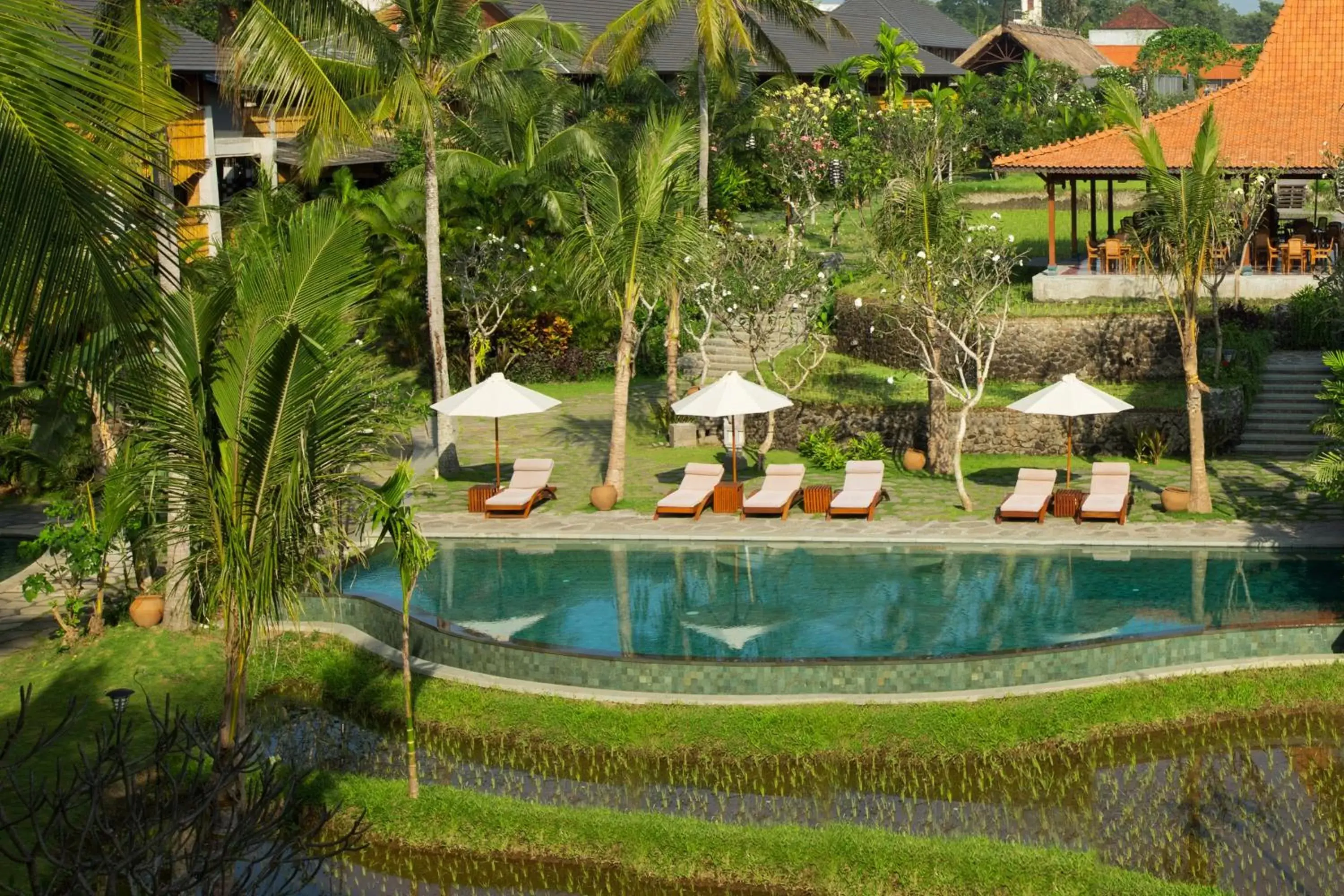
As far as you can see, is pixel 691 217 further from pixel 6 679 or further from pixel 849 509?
pixel 6 679

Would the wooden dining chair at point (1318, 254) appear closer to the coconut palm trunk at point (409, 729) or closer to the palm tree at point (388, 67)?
the palm tree at point (388, 67)

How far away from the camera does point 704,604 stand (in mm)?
20188

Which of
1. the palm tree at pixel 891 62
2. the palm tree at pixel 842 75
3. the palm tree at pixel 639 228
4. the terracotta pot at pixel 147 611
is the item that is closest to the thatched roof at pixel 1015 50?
the palm tree at pixel 891 62

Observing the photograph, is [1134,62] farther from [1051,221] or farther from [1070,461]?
[1070,461]

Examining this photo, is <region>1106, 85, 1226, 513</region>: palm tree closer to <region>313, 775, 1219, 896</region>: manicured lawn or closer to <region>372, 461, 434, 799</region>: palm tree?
<region>313, 775, 1219, 896</region>: manicured lawn

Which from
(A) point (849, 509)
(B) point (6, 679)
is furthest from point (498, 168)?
(B) point (6, 679)

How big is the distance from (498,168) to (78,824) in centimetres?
2416

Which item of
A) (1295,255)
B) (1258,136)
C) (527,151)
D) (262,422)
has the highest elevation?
(527,151)

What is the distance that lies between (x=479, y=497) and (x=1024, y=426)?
905cm

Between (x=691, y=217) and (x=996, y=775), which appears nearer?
(x=996, y=775)

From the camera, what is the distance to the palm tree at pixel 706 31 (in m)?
30.5

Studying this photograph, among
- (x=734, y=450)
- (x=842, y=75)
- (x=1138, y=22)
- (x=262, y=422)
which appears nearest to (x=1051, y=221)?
(x=734, y=450)

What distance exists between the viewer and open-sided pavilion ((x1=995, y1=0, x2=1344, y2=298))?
103 feet

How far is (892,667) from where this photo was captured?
16.1 meters
